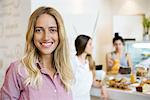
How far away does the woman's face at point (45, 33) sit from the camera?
4.59 feet

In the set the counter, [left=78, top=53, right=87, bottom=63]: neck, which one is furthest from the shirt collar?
the counter

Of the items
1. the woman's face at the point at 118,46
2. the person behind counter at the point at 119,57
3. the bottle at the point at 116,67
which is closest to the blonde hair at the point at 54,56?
the bottle at the point at 116,67

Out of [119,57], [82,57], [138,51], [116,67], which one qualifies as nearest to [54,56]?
[82,57]

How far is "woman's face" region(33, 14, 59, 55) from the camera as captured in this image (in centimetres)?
140

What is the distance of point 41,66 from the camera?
1449mm

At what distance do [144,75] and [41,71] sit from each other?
2076 mm

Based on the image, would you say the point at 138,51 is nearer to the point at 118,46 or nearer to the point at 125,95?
the point at 118,46

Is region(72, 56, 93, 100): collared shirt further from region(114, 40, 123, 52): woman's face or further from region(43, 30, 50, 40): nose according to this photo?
region(114, 40, 123, 52): woman's face

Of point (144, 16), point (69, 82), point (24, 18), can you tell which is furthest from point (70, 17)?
point (69, 82)

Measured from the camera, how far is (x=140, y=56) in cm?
454

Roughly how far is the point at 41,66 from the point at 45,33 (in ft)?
0.61

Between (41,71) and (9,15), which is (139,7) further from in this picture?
(41,71)

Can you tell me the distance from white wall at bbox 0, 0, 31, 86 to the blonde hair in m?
1.89

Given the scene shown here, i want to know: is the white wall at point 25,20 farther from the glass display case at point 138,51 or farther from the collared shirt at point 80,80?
the collared shirt at point 80,80
